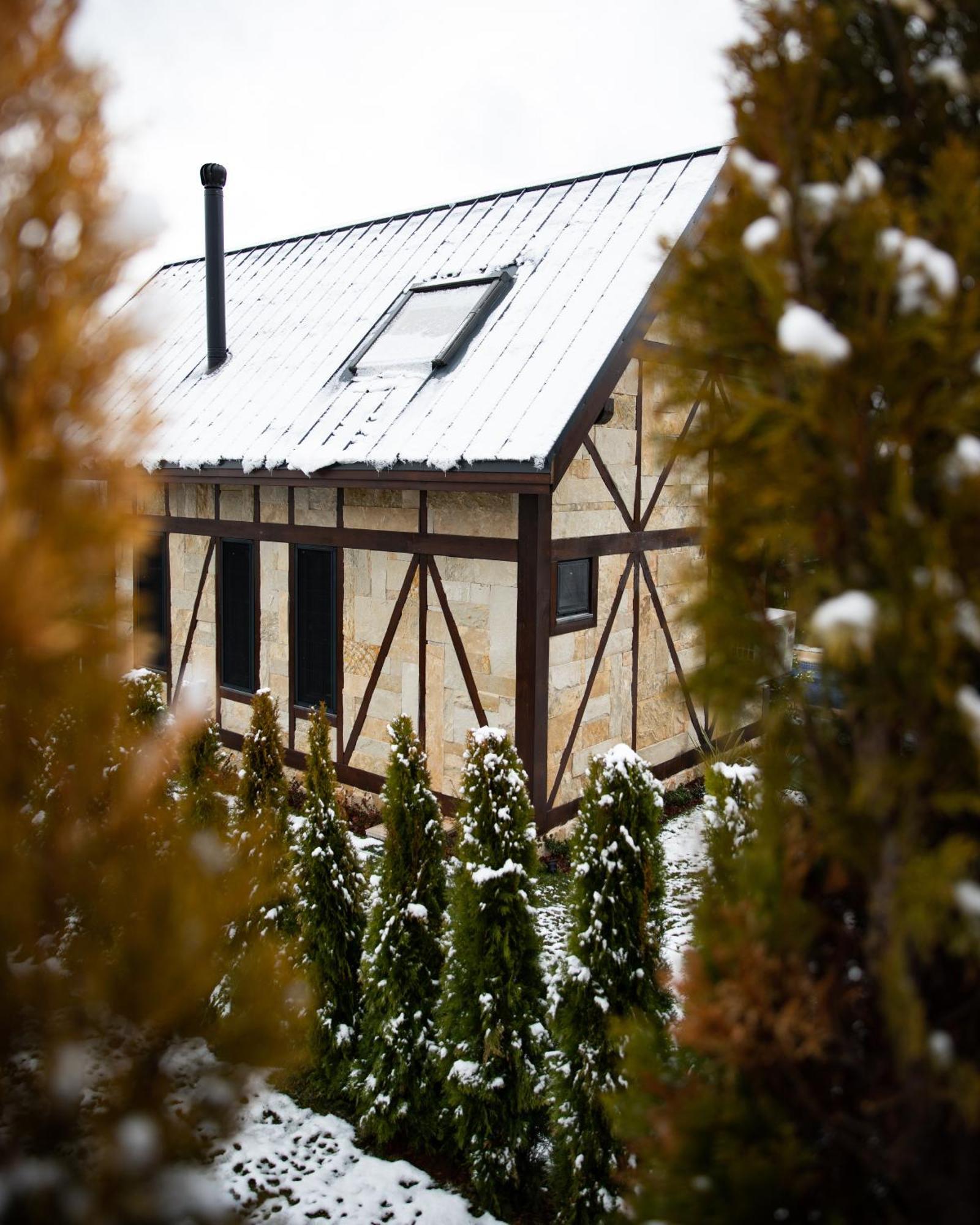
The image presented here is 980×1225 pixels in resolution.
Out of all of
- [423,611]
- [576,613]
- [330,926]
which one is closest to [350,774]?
[423,611]

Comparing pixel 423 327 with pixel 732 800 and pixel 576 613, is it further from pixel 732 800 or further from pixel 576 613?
pixel 732 800

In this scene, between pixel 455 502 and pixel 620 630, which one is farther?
pixel 620 630

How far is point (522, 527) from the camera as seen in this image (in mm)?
7555

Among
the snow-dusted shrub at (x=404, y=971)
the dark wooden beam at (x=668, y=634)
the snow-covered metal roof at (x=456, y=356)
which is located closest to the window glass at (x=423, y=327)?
the snow-covered metal roof at (x=456, y=356)

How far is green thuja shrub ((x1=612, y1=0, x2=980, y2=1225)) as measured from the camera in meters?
1.81

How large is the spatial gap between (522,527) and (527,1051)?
4282mm

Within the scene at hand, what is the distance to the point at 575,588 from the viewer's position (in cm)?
813

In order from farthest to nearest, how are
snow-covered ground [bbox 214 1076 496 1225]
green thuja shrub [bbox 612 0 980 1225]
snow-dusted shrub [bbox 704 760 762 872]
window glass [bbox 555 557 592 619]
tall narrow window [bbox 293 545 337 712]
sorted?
tall narrow window [bbox 293 545 337 712], window glass [bbox 555 557 592 619], snow-covered ground [bbox 214 1076 496 1225], snow-dusted shrub [bbox 704 760 762 872], green thuja shrub [bbox 612 0 980 1225]

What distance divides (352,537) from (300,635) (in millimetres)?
1444

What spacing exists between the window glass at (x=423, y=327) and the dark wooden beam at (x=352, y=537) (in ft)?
6.16

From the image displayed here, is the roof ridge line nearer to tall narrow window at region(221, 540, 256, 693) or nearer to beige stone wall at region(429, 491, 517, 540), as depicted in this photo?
beige stone wall at region(429, 491, 517, 540)

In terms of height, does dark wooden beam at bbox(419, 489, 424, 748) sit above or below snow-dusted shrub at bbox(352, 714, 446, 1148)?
above

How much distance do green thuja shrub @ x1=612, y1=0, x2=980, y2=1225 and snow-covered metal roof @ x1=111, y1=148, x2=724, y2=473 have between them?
473 centimetres

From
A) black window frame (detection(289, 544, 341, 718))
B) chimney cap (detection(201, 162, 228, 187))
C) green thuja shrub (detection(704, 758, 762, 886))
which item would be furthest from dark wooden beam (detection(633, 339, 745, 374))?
chimney cap (detection(201, 162, 228, 187))
